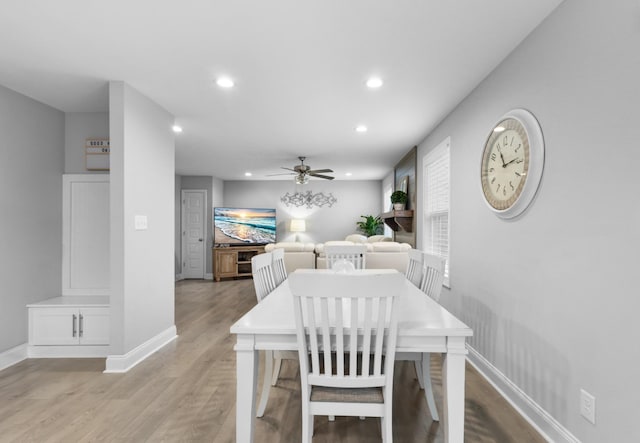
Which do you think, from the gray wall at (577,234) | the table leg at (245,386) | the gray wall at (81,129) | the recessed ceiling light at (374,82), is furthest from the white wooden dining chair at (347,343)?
the gray wall at (81,129)

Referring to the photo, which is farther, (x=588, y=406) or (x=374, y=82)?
(x=374, y=82)

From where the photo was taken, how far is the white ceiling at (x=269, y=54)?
1954 mm

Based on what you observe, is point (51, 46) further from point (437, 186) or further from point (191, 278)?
point (191, 278)

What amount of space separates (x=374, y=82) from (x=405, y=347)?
7.26 feet

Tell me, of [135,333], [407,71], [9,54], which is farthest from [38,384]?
[407,71]

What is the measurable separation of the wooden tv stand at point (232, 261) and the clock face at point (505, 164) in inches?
242

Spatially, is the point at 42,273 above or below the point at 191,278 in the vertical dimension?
above

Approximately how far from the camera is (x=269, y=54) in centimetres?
245

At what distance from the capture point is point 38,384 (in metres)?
2.64

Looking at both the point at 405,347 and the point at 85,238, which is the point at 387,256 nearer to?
the point at 405,347

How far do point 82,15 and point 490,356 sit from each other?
363 cm

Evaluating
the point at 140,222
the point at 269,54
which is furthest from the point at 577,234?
the point at 140,222

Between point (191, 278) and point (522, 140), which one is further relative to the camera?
point (191, 278)

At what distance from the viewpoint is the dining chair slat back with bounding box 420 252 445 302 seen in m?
2.28
